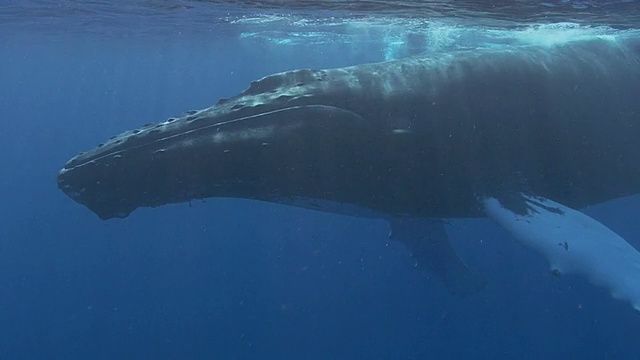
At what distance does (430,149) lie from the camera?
26.0 feet

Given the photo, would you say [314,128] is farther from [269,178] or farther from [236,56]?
[236,56]

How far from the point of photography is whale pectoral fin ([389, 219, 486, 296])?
11.4 m

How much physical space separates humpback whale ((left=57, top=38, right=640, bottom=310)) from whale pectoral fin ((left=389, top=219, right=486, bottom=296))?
2871 mm

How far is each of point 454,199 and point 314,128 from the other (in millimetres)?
2246

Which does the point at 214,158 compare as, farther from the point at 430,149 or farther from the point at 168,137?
the point at 430,149

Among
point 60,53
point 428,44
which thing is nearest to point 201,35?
point 428,44

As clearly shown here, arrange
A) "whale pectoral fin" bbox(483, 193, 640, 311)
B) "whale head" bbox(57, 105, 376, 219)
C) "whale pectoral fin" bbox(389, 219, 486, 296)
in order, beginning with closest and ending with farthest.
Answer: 1. "whale head" bbox(57, 105, 376, 219)
2. "whale pectoral fin" bbox(483, 193, 640, 311)
3. "whale pectoral fin" bbox(389, 219, 486, 296)

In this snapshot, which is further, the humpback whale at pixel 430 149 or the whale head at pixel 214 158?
the humpback whale at pixel 430 149

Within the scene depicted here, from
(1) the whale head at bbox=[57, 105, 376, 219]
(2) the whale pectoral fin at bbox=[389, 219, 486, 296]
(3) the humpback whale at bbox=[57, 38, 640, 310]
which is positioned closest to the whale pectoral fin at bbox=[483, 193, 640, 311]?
(3) the humpback whale at bbox=[57, 38, 640, 310]

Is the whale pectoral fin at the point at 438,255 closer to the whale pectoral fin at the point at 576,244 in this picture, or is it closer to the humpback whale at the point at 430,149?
the humpback whale at the point at 430,149

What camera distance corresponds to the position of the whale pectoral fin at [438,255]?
11.4 metres

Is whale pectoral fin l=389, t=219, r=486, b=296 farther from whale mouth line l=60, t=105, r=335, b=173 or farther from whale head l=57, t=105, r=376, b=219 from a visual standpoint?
whale mouth line l=60, t=105, r=335, b=173

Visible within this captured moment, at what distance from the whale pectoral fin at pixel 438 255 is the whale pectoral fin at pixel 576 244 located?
361 centimetres

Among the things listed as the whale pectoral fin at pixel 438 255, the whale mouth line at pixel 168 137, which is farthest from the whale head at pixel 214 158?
the whale pectoral fin at pixel 438 255
